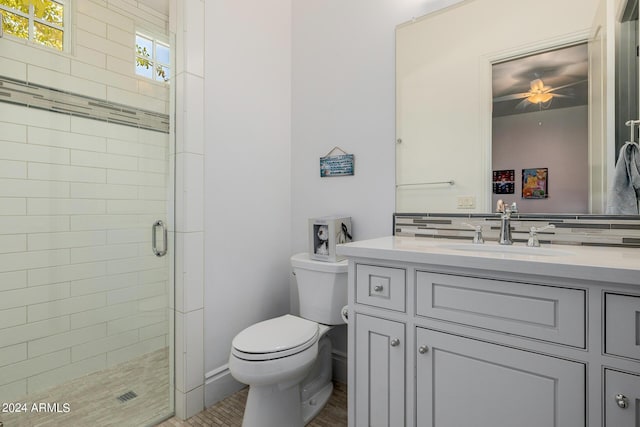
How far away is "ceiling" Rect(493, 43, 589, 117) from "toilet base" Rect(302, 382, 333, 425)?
1.65 meters

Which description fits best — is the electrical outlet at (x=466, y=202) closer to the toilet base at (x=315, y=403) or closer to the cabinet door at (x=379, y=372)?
the cabinet door at (x=379, y=372)

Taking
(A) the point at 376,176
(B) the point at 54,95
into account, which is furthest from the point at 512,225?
(B) the point at 54,95

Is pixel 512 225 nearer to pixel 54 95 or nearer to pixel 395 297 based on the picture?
pixel 395 297

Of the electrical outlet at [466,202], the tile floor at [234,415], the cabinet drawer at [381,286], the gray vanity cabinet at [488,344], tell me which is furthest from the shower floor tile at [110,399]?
the electrical outlet at [466,202]

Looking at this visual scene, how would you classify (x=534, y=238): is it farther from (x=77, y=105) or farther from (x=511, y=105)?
(x=77, y=105)

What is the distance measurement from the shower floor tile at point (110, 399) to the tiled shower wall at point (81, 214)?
0.07 m

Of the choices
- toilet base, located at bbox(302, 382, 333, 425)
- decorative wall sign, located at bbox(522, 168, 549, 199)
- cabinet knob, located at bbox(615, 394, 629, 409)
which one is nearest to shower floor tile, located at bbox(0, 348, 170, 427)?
toilet base, located at bbox(302, 382, 333, 425)

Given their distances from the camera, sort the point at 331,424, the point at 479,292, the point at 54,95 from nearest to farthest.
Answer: the point at 479,292 → the point at 331,424 → the point at 54,95

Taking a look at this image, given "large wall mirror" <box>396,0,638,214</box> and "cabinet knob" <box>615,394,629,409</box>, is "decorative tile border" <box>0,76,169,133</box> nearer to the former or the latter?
"large wall mirror" <box>396,0,638,214</box>

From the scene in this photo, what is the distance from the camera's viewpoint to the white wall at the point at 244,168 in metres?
1.69

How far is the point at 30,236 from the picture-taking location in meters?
1.61

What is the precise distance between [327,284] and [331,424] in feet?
2.18

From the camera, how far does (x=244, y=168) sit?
1871 millimetres

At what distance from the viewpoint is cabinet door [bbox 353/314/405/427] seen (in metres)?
1.11
